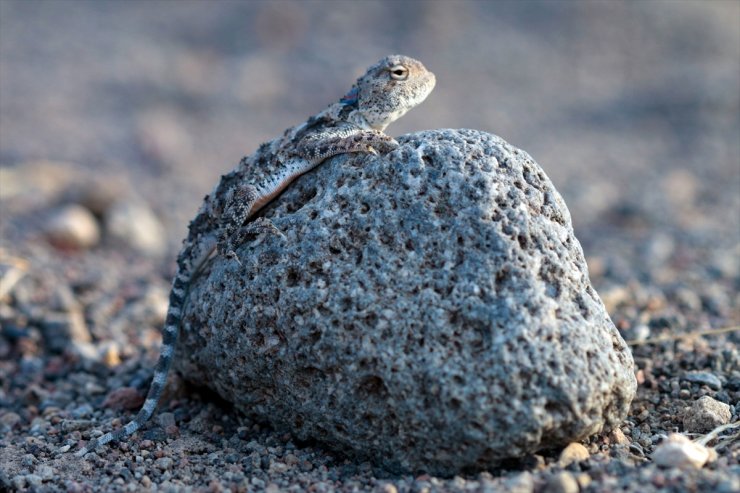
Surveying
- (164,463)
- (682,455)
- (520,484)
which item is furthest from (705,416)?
(164,463)

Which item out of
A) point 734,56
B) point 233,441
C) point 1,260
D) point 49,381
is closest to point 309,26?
point 734,56

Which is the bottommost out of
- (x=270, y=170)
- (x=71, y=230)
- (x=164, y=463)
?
(x=164, y=463)

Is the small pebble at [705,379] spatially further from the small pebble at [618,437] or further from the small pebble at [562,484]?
the small pebble at [562,484]

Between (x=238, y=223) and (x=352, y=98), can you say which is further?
(x=352, y=98)

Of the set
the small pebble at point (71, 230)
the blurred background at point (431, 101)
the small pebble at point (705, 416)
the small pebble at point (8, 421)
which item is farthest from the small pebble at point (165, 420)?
the small pebble at point (71, 230)

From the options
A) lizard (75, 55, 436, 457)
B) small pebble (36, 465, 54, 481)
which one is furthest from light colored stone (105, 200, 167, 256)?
small pebble (36, 465, 54, 481)

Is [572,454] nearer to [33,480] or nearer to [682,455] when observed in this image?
[682,455]
